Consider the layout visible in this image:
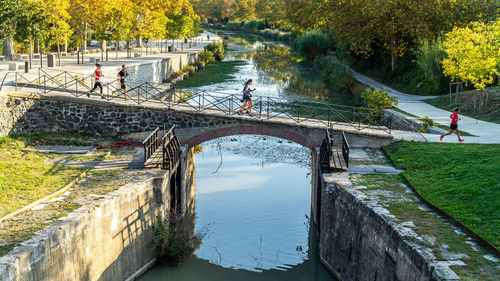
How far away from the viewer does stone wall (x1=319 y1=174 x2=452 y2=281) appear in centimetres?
1066

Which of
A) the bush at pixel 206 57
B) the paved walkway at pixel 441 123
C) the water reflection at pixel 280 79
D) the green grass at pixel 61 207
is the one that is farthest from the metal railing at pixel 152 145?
the bush at pixel 206 57

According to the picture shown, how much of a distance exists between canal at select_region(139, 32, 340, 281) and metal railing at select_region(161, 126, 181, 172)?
9.10 feet

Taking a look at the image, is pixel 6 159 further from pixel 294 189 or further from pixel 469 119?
pixel 469 119

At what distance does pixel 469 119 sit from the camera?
77.6 feet

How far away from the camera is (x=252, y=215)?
19406 millimetres

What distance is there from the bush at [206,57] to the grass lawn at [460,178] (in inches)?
1689

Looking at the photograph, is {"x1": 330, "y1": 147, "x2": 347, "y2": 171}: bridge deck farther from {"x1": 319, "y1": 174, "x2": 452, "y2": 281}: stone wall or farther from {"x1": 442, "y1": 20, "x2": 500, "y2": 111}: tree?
{"x1": 442, "y1": 20, "x2": 500, "y2": 111}: tree

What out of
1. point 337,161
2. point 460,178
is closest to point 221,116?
point 337,161

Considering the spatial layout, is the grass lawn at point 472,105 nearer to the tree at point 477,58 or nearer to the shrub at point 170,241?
the tree at point 477,58

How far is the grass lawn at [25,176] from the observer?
1338 centimetres

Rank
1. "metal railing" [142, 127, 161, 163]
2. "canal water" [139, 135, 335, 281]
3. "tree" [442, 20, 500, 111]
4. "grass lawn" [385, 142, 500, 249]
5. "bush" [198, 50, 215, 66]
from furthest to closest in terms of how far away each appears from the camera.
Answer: "bush" [198, 50, 215, 66] < "tree" [442, 20, 500, 111] < "metal railing" [142, 127, 161, 163] < "canal water" [139, 135, 335, 281] < "grass lawn" [385, 142, 500, 249]

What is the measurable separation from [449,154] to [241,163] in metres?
11.1

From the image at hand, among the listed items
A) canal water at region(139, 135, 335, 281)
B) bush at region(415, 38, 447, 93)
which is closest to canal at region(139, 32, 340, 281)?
canal water at region(139, 135, 335, 281)

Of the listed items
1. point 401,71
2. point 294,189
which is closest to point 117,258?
point 294,189
